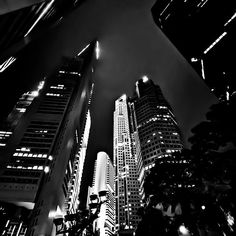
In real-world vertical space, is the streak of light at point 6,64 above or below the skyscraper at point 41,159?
below

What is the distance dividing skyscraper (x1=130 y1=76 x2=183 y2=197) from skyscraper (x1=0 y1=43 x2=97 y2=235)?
37.3m

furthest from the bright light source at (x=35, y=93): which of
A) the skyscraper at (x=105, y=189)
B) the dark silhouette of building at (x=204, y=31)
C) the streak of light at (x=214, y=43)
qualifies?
the streak of light at (x=214, y=43)

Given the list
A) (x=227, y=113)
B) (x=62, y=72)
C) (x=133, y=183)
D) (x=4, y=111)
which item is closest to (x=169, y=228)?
(x=227, y=113)

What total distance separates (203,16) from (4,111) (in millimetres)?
33433

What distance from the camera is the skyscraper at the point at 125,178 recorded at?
363 ft

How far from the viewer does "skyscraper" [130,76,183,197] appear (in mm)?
82938

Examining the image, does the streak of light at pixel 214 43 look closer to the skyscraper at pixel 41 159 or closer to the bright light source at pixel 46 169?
the skyscraper at pixel 41 159

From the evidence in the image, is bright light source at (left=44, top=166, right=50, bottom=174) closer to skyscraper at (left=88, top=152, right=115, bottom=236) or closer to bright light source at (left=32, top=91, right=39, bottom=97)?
bright light source at (left=32, top=91, right=39, bottom=97)

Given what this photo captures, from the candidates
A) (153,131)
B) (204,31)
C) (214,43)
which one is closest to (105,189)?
(153,131)

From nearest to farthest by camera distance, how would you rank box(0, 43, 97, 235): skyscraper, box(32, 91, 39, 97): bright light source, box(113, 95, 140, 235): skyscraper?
box(0, 43, 97, 235): skyscraper < box(32, 91, 39, 97): bright light source < box(113, 95, 140, 235): skyscraper

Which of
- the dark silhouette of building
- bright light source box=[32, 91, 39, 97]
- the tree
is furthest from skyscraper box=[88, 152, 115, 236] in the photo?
the tree

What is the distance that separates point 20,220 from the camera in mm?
50531

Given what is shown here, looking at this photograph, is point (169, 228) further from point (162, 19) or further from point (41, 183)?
point (41, 183)

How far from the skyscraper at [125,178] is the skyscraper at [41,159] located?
2049 inches
